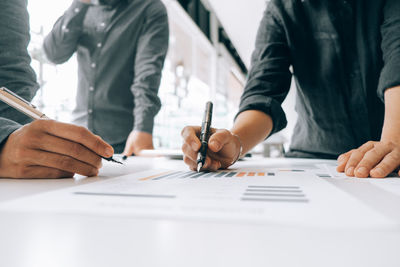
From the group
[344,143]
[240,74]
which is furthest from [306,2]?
[240,74]

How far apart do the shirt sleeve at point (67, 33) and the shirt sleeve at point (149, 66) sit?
12.4 inches

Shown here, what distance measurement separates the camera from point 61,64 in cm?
158

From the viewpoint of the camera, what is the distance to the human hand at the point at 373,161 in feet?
1.70

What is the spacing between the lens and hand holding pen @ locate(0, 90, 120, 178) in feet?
1.52

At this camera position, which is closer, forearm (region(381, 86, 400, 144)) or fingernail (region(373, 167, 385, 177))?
fingernail (region(373, 167, 385, 177))

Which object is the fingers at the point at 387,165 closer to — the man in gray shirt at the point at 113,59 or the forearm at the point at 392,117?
the forearm at the point at 392,117

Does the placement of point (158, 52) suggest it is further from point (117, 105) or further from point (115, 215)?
point (115, 215)

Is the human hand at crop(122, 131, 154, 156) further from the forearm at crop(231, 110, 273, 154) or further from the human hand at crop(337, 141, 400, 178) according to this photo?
the human hand at crop(337, 141, 400, 178)

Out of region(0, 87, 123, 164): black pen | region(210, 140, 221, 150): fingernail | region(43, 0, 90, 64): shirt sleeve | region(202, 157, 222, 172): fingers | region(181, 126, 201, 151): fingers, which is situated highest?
region(43, 0, 90, 64): shirt sleeve

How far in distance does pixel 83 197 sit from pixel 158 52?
132cm

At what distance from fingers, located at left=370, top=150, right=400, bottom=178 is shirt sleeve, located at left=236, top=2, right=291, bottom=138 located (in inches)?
18.0

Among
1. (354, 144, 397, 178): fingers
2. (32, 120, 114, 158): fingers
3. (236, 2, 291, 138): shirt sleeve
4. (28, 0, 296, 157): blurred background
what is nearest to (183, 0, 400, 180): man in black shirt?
(236, 2, 291, 138): shirt sleeve

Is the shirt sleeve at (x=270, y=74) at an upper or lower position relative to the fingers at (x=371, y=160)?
upper

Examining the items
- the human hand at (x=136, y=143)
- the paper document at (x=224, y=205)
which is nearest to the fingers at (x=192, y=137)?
the paper document at (x=224, y=205)
